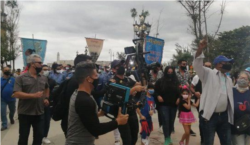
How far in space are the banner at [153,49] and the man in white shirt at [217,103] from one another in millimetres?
3518

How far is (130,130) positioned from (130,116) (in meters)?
0.25

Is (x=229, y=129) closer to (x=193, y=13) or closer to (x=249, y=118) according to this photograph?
(x=249, y=118)

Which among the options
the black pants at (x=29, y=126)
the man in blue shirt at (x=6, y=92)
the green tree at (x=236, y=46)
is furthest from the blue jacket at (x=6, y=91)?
the green tree at (x=236, y=46)

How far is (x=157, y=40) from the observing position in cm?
727

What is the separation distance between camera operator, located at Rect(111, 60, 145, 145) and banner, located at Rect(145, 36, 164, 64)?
2549 mm

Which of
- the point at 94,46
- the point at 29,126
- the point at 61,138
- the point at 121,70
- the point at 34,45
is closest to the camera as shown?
the point at 29,126

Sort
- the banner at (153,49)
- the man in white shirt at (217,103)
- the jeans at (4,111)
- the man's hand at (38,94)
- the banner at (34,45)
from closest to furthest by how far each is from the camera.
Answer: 1. the man in white shirt at (217,103)
2. the man's hand at (38,94)
3. the jeans at (4,111)
4. the banner at (153,49)
5. the banner at (34,45)

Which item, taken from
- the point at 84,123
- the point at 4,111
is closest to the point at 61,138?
the point at 4,111

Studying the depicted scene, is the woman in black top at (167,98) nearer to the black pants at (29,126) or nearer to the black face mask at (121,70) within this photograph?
the black face mask at (121,70)

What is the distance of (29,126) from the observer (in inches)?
146

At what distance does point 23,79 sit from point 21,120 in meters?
0.66

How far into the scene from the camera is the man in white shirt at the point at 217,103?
348 cm

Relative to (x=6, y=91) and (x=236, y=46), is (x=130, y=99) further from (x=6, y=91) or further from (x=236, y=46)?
(x=236, y=46)

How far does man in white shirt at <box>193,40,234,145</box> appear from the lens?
348 cm
